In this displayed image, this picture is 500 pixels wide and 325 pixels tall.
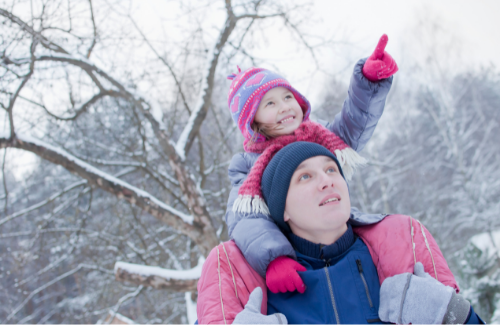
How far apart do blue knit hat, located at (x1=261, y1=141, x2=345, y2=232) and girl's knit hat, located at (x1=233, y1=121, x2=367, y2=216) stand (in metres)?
0.05

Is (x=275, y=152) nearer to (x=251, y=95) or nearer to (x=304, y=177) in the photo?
(x=304, y=177)

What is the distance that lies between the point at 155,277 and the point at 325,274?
2.49m

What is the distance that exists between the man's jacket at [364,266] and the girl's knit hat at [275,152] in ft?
0.67

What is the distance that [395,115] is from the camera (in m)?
14.0

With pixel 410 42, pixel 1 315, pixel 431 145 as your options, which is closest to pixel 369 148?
pixel 410 42

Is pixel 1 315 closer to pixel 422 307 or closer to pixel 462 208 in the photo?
pixel 422 307

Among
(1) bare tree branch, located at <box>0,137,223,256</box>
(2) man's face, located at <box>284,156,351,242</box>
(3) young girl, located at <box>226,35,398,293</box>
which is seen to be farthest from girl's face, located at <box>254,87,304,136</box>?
(1) bare tree branch, located at <box>0,137,223,256</box>

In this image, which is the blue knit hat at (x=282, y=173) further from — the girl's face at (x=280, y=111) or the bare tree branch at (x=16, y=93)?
the bare tree branch at (x=16, y=93)

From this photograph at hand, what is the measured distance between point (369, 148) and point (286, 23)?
25.7ft

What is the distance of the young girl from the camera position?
116 cm

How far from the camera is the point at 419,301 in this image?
3.20 ft

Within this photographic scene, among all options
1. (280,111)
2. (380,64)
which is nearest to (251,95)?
(280,111)

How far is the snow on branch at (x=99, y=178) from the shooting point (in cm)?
311

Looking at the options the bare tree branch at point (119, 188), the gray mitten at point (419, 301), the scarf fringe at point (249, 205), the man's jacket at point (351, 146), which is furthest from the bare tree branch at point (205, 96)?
the gray mitten at point (419, 301)
